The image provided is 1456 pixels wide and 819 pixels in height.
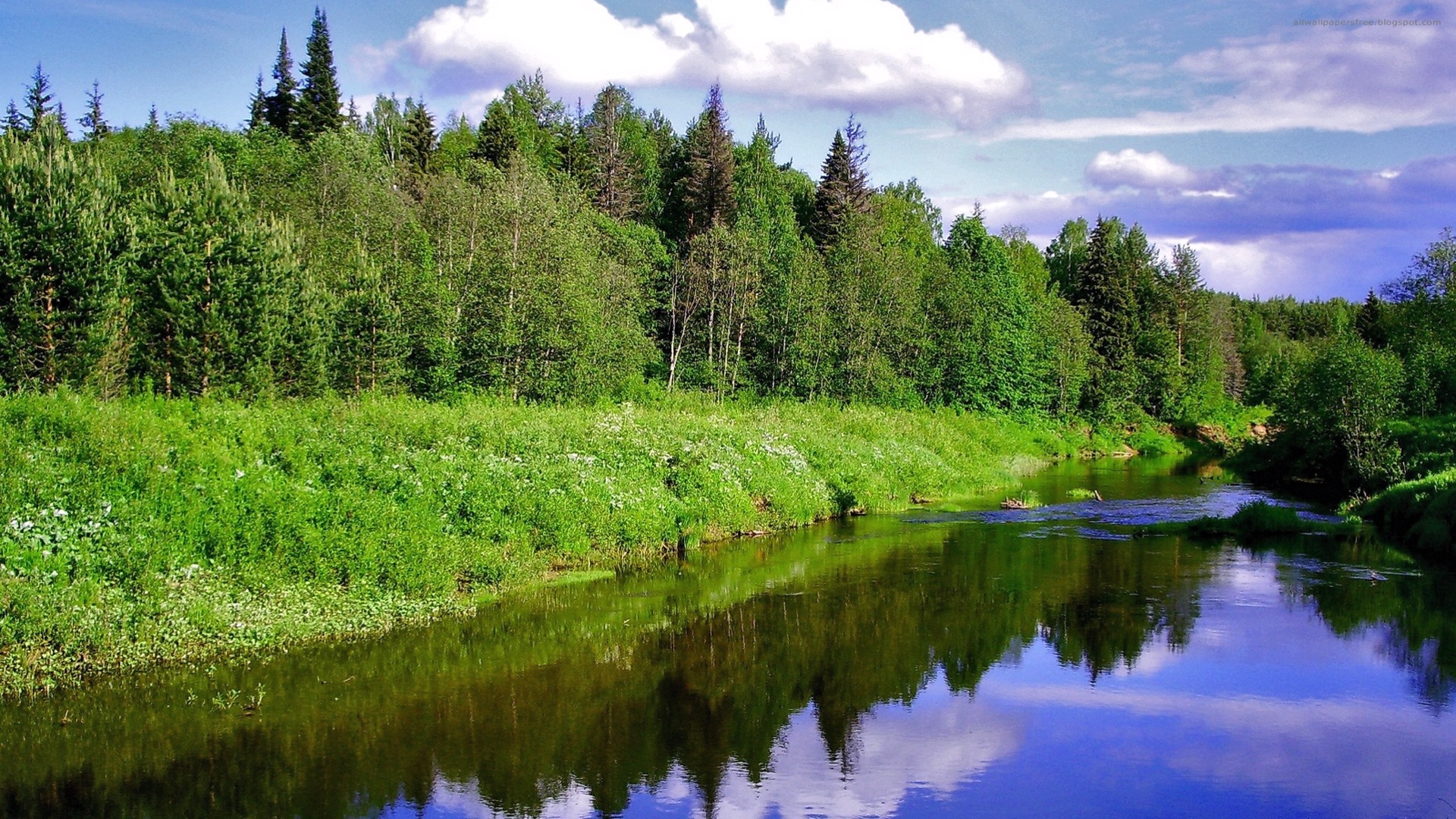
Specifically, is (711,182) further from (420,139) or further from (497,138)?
(420,139)

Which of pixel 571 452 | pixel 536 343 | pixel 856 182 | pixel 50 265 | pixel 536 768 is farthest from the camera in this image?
pixel 856 182

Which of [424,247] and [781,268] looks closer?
[424,247]

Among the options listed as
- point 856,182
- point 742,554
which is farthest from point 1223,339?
point 742,554

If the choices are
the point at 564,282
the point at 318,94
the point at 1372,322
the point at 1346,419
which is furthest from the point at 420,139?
the point at 1372,322

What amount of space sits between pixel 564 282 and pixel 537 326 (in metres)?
2.46

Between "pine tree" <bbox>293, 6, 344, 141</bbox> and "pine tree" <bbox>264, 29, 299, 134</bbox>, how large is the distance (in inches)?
58.7

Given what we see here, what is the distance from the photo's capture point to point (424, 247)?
46.0 metres

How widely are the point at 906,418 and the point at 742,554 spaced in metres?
23.9

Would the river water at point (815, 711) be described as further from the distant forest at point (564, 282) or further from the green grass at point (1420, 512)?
the distant forest at point (564, 282)

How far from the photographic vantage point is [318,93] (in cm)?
8006

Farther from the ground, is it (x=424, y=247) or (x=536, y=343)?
(x=424, y=247)

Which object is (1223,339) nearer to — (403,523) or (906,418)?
(906,418)

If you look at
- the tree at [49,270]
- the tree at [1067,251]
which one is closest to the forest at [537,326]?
the tree at [49,270]

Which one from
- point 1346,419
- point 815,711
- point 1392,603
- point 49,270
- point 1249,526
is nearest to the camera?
point 815,711
